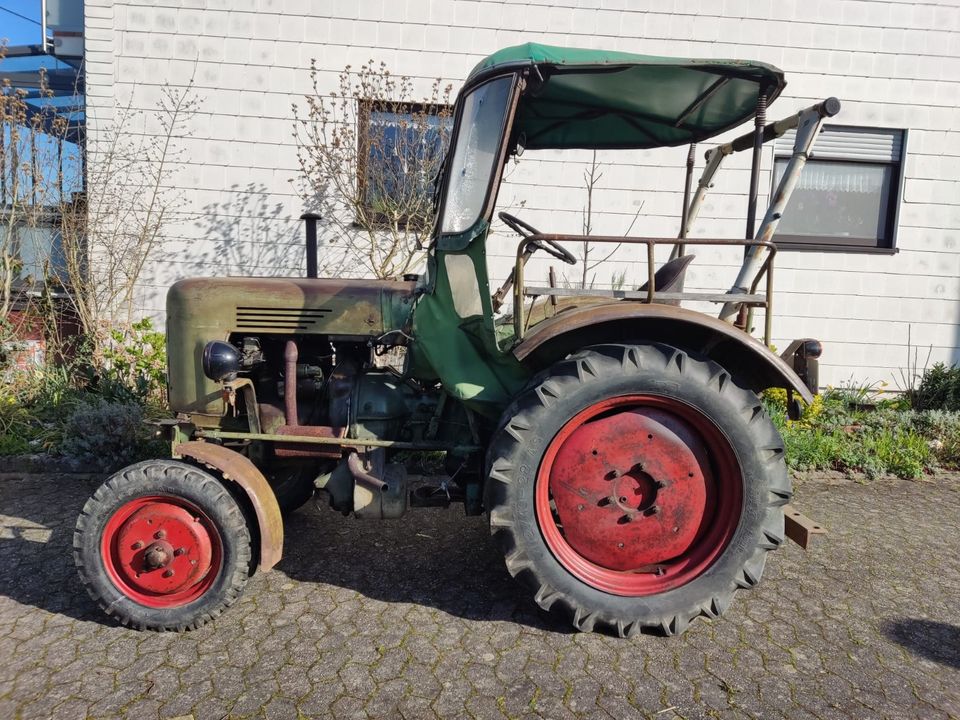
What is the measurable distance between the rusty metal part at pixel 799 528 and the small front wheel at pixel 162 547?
7.58 feet

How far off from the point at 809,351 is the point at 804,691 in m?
1.34

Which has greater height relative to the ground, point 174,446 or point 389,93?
point 389,93

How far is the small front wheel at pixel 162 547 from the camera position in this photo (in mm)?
2570

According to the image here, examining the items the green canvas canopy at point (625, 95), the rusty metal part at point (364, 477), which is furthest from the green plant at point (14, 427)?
the green canvas canopy at point (625, 95)

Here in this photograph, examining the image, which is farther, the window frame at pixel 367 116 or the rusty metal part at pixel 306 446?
the window frame at pixel 367 116

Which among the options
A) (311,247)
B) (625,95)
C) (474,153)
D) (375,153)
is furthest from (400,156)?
(474,153)

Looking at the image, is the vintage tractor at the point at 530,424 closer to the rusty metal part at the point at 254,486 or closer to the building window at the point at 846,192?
the rusty metal part at the point at 254,486

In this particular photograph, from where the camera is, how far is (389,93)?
6.05 meters

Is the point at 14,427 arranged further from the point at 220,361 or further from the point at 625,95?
the point at 625,95

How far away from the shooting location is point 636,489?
265cm

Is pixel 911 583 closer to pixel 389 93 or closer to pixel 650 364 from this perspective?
pixel 650 364

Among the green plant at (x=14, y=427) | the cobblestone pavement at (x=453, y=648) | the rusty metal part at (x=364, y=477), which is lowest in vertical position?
the cobblestone pavement at (x=453, y=648)

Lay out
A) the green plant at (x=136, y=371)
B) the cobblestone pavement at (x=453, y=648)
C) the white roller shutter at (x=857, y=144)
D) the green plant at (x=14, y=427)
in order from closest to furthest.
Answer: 1. the cobblestone pavement at (x=453, y=648)
2. the green plant at (x=14, y=427)
3. the green plant at (x=136, y=371)
4. the white roller shutter at (x=857, y=144)

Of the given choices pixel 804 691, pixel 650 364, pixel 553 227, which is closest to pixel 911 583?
pixel 804 691
